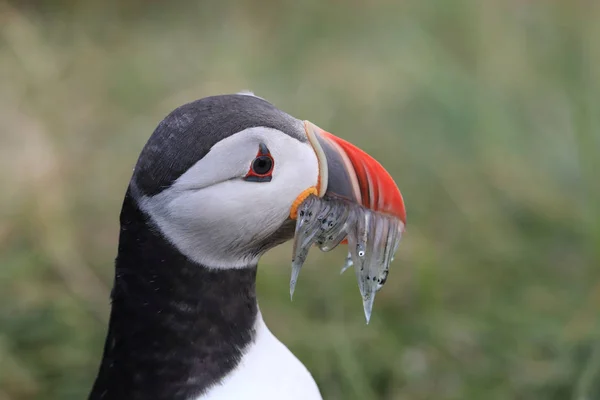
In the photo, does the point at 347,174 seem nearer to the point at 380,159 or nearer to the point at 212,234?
the point at 212,234

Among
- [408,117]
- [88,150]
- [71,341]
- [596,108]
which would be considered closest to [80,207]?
[88,150]

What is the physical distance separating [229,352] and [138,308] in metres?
0.21

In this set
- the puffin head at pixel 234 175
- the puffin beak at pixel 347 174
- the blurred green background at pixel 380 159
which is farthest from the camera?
the blurred green background at pixel 380 159

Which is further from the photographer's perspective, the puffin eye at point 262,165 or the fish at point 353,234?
the fish at point 353,234

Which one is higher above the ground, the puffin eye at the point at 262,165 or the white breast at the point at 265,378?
the puffin eye at the point at 262,165

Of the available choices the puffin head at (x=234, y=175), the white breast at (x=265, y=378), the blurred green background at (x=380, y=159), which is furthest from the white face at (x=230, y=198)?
the blurred green background at (x=380, y=159)

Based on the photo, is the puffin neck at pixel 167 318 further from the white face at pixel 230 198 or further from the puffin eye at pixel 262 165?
the puffin eye at pixel 262 165

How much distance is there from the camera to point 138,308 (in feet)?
5.97

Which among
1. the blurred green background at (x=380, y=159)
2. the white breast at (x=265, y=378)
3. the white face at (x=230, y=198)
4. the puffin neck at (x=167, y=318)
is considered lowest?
the blurred green background at (x=380, y=159)

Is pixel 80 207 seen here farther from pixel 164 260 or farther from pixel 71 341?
pixel 164 260

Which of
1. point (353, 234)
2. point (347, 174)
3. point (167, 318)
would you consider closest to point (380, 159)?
point (353, 234)

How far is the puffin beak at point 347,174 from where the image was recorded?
1810mm

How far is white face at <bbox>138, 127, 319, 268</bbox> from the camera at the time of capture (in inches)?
67.0

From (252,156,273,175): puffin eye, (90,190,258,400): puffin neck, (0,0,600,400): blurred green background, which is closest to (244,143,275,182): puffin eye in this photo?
(252,156,273,175): puffin eye
